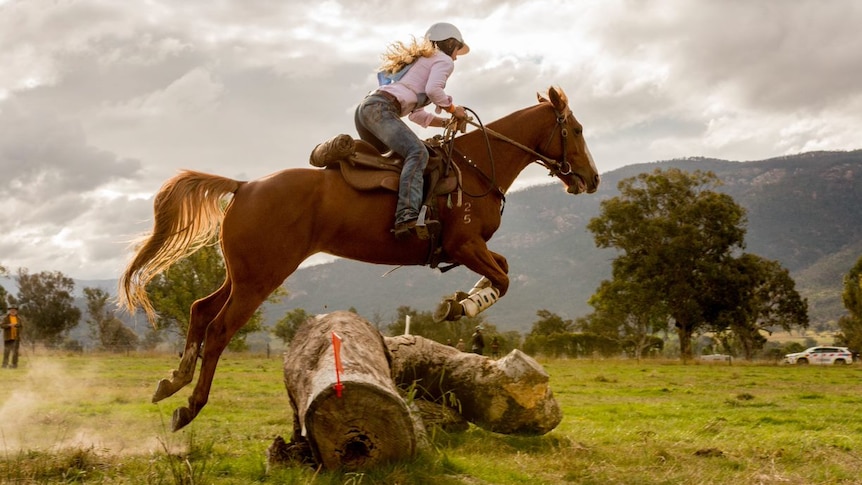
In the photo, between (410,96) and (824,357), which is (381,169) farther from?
(824,357)

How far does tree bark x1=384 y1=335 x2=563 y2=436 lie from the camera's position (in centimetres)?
852

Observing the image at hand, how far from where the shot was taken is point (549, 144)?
27.2 ft

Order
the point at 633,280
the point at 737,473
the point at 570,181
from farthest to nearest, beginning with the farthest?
1. the point at 633,280
2. the point at 570,181
3. the point at 737,473

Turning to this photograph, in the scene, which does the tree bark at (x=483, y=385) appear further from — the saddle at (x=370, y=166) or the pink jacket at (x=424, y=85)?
the pink jacket at (x=424, y=85)

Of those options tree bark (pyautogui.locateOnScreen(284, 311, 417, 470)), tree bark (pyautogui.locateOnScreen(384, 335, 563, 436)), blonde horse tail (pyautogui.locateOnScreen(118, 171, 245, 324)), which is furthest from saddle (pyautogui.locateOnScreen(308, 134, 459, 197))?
tree bark (pyautogui.locateOnScreen(384, 335, 563, 436))

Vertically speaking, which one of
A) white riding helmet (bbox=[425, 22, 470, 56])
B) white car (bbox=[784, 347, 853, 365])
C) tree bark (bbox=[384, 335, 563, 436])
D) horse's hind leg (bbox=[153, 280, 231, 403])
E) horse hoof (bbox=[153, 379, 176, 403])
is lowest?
white car (bbox=[784, 347, 853, 365])

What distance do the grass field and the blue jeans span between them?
2374 mm

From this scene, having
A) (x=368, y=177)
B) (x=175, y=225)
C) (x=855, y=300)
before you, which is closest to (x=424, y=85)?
(x=368, y=177)

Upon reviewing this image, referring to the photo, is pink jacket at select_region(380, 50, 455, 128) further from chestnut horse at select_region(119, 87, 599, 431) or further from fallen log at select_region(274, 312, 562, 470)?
fallen log at select_region(274, 312, 562, 470)

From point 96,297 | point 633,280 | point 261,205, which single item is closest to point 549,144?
point 261,205

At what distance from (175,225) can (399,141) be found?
8.32ft

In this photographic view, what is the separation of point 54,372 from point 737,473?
73.5 feet

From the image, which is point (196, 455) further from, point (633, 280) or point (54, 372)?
point (633, 280)

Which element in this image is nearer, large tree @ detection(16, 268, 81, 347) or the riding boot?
the riding boot
